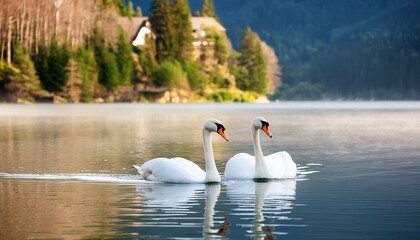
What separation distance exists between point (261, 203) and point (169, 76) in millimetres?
143985

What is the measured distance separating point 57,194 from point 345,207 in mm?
6128

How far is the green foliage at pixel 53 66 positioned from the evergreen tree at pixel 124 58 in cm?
1223

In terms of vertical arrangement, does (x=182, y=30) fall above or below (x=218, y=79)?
above

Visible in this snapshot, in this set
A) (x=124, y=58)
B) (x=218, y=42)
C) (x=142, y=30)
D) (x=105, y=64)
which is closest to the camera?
(x=105, y=64)

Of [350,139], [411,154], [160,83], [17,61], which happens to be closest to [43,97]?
[17,61]

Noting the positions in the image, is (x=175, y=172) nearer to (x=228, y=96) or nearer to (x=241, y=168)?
(x=241, y=168)

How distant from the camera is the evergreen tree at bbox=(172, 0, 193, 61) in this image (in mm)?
177000

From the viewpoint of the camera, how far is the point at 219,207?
18859mm

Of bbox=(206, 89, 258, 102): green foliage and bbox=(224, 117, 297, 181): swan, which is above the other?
bbox=(224, 117, 297, 181): swan

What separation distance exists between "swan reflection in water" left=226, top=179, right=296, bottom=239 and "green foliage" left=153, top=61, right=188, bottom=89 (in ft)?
454

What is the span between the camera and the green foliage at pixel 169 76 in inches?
6398

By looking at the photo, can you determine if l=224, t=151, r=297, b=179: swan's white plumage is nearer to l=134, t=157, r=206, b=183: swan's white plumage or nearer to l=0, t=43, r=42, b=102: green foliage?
l=134, t=157, r=206, b=183: swan's white plumage

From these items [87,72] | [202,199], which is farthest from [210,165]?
[87,72]

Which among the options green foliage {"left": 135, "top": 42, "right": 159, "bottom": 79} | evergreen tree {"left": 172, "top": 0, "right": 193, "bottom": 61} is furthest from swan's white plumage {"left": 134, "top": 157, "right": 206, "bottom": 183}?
evergreen tree {"left": 172, "top": 0, "right": 193, "bottom": 61}
